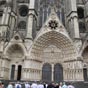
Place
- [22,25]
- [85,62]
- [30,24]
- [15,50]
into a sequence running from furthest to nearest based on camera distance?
[22,25] < [15,50] < [30,24] < [85,62]

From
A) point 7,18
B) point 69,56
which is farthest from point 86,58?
point 7,18

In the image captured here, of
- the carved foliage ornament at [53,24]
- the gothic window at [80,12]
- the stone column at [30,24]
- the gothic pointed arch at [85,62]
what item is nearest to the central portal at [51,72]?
the gothic pointed arch at [85,62]

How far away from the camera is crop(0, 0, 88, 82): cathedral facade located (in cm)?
1772

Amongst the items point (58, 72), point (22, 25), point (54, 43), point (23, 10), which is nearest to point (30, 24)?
point (22, 25)

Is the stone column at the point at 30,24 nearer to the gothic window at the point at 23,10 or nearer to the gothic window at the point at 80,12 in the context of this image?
the gothic window at the point at 23,10

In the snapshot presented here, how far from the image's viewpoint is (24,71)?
677 inches

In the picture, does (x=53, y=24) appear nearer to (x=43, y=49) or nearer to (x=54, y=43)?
(x=54, y=43)

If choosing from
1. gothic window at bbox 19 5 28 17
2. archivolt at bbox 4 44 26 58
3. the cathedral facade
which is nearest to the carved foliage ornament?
the cathedral facade

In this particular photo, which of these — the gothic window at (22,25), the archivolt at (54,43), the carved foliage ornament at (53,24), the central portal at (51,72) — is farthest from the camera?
the gothic window at (22,25)

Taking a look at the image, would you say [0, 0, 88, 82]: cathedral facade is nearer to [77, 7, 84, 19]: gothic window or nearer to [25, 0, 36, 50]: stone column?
[25, 0, 36, 50]: stone column

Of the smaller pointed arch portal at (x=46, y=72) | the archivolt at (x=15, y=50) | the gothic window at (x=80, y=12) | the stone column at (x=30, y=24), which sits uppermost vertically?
the gothic window at (x=80, y=12)

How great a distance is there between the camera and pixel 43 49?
1973 centimetres

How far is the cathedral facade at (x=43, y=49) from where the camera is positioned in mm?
17719

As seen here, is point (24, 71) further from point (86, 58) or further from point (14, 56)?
point (86, 58)
